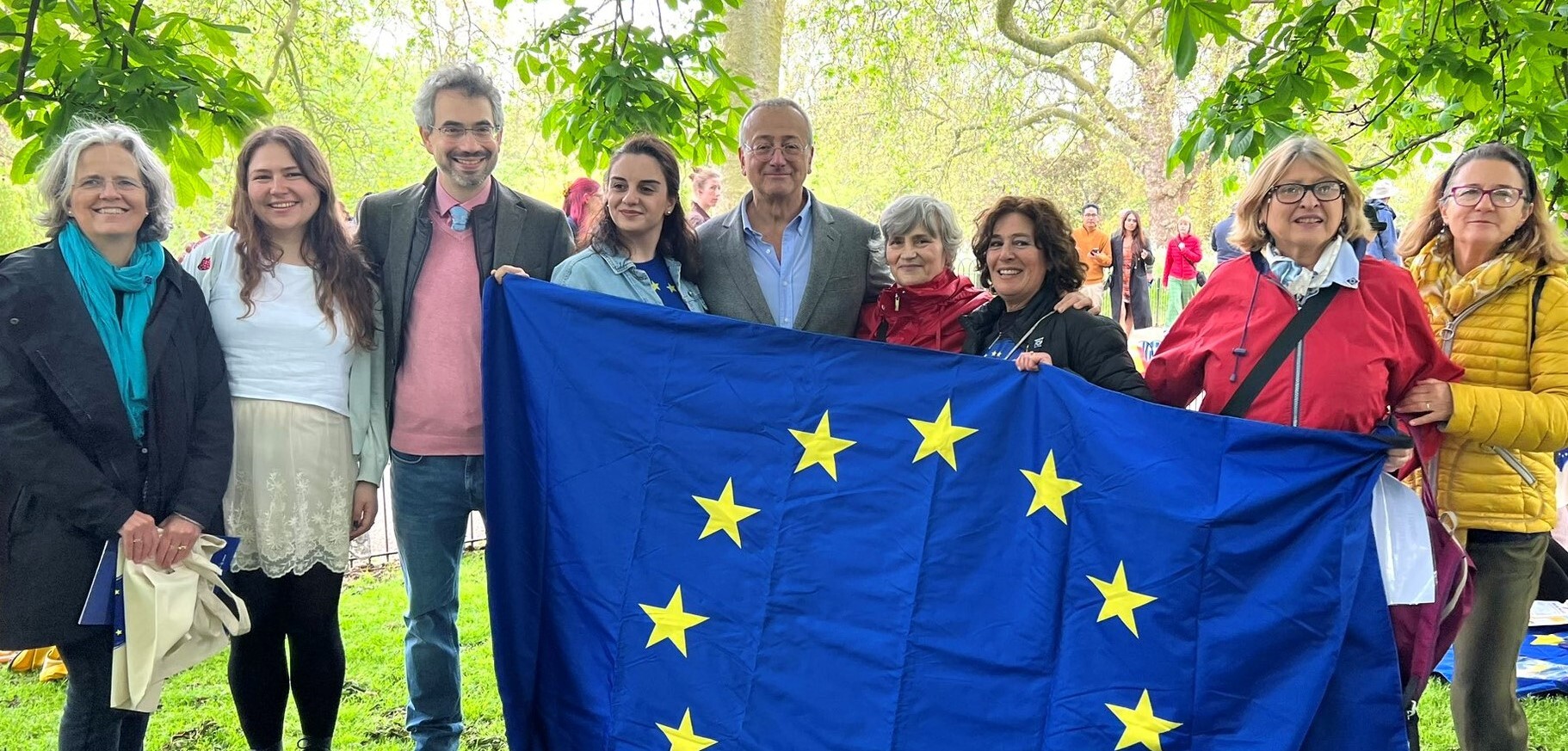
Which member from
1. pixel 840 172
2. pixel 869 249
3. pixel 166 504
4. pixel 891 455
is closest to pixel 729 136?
pixel 869 249

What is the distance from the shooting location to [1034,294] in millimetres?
2873

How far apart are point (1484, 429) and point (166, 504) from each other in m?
3.20

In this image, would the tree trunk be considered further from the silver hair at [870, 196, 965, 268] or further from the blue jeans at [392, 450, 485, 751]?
the blue jeans at [392, 450, 485, 751]

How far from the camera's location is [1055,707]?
249cm

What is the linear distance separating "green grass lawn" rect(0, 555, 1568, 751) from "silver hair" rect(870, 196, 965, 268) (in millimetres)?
2290

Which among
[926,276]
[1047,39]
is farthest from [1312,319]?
[1047,39]

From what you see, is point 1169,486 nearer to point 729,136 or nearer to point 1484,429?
point 1484,429

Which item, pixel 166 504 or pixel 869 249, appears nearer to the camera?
pixel 166 504

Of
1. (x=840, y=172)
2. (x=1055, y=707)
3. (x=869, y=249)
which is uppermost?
(x=840, y=172)

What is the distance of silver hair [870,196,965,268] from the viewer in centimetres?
309

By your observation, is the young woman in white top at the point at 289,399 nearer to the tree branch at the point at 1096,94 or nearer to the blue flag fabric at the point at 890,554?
the blue flag fabric at the point at 890,554

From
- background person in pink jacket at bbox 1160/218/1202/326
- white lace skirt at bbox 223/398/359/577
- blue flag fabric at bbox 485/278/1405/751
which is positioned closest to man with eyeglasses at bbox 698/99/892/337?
blue flag fabric at bbox 485/278/1405/751

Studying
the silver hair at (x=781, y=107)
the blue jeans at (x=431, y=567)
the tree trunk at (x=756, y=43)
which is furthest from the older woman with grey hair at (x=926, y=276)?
the tree trunk at (x=756, y=43)

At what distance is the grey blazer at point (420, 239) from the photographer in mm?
3027
